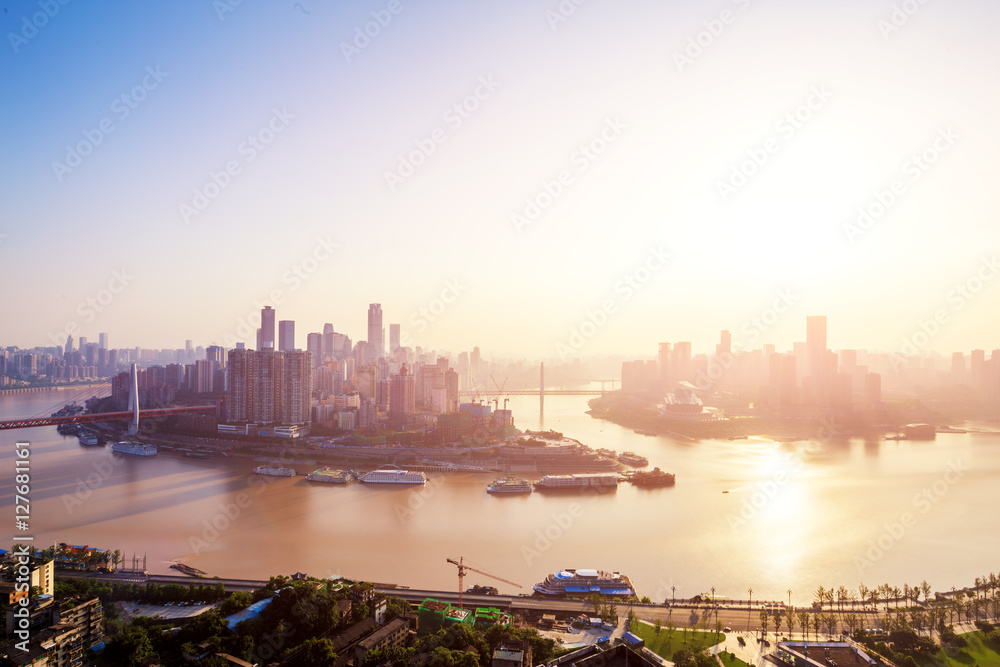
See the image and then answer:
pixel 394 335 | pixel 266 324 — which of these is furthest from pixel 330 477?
pixel 394 335

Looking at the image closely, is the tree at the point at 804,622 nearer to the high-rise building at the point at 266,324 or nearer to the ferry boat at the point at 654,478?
the ferry boat at the point at 654,478

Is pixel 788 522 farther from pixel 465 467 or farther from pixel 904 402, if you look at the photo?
pixel 904 402

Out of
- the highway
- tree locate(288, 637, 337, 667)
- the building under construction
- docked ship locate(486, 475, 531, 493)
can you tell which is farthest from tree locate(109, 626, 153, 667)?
docked ship locate(486, 475, 531, 493)

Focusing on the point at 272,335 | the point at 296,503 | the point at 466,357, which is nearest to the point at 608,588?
the point at 296,503

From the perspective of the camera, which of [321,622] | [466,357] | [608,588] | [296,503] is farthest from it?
[466,357]

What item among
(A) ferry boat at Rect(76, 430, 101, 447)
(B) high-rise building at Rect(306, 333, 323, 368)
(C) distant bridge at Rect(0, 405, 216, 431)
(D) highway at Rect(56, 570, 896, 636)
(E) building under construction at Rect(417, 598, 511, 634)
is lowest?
(D) highway at Rect(56, 570, 896, 636)

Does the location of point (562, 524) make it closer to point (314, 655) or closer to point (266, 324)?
point (314, 655)

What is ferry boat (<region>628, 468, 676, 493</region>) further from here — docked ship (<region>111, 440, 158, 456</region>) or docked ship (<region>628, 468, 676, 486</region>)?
docked ship (<region>111, 440, 158, 456</region>)
